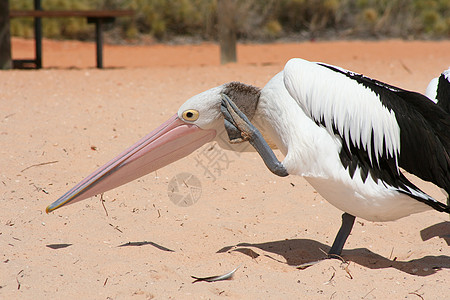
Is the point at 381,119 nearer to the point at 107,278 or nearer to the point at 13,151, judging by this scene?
the point at 107,278

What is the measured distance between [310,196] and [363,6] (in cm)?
1550

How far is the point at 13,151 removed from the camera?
4434 mm

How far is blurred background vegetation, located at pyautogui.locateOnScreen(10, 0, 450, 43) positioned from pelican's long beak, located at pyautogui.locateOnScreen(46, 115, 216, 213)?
13.2 meters

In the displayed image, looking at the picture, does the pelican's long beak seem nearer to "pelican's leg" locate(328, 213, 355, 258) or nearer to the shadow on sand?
the shadow on sand

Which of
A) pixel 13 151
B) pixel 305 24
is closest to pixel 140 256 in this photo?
pixel 13 151

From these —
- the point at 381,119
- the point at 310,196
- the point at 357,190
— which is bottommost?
the point at 310,196

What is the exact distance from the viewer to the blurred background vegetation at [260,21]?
1606cm

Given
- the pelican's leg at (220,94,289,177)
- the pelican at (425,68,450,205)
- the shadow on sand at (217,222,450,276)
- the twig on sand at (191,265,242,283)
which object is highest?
the pelican at (425,68,450,205)

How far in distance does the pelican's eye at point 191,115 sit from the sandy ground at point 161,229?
2.37 feet

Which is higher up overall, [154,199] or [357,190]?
[357,190]

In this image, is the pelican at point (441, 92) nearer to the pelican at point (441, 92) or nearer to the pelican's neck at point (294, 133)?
the pelican at point (441, 92)

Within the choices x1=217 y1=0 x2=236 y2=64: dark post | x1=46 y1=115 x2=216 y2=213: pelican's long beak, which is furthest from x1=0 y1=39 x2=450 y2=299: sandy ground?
x1=217 y1=0 x2=236 y2=64: dark post

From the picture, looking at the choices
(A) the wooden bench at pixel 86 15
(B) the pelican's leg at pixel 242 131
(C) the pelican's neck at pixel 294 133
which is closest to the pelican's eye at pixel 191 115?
(B) the pelican's leg at pixel 242 131

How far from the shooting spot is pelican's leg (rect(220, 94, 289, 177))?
2.94 meters
